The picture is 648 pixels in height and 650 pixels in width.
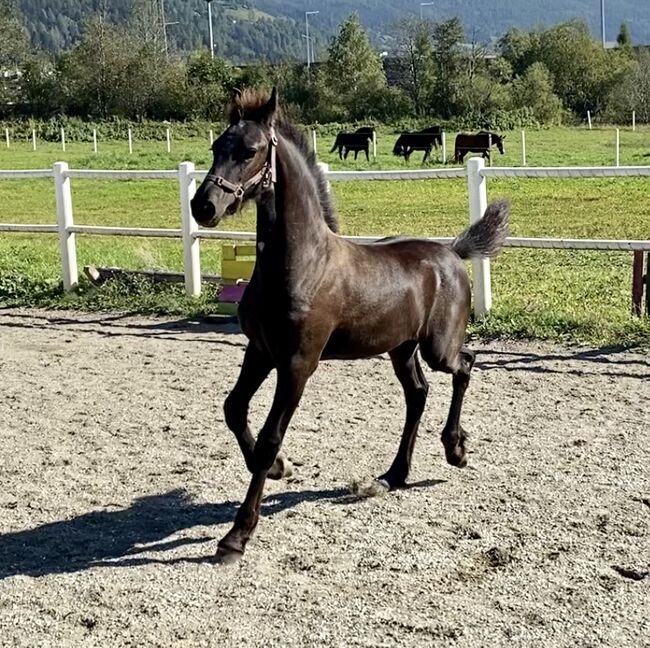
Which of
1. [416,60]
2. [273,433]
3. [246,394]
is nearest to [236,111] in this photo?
[246,394]

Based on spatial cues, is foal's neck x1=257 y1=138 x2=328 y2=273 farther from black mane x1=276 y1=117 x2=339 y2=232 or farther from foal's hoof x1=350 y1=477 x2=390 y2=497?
foal's hoof x1=350 y1=477 x2=390 y2=497

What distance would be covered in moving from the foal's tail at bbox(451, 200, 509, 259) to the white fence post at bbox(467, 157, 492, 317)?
3.08 metres

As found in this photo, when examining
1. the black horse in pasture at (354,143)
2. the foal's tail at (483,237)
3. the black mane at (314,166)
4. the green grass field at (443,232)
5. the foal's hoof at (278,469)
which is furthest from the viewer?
the black horse in pasture at (354,143)

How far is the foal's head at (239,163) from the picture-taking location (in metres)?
4.29

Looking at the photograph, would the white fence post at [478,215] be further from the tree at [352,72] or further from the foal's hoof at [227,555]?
the tree at [352,72]

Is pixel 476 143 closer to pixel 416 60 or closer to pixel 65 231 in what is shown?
pixel 65 231

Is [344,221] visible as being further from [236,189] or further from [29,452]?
[236,189]

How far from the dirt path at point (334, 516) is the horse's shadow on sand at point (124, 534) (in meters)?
0.01

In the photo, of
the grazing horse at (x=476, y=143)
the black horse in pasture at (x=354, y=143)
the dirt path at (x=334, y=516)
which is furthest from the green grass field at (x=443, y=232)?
the black horse in pasture at (x=354, y=143)

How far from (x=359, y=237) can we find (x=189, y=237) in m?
2.04

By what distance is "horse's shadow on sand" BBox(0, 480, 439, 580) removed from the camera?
4.61m

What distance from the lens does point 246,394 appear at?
16.4 ft

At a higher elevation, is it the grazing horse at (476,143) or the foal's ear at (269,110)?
the foal's ear at (269,110)

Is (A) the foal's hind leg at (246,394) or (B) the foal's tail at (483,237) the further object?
(B) the foal's tail at (483,237)
